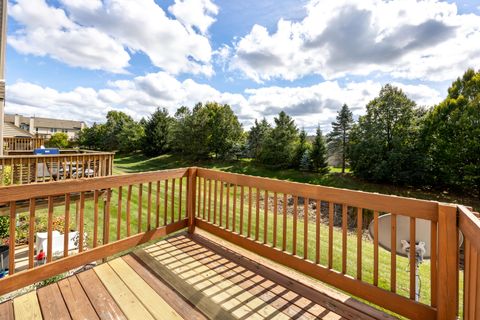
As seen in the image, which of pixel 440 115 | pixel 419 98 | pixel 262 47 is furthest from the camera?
Result: pixel 419 98

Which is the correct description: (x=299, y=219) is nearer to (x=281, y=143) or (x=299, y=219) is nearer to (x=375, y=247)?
(x=375, y=247)

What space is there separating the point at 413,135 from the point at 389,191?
13.6 feet

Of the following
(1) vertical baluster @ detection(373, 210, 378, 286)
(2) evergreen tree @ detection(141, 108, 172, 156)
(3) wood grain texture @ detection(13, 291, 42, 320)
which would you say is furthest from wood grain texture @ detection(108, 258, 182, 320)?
(2) evergreen tree @ detection(141, 108, 172, 156)

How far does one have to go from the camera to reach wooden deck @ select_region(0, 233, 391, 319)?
190 centimetres

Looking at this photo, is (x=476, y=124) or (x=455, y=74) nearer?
(x=476, y=124)

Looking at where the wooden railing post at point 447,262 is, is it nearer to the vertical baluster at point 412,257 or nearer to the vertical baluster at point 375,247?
the vertical baluster at point 412,257

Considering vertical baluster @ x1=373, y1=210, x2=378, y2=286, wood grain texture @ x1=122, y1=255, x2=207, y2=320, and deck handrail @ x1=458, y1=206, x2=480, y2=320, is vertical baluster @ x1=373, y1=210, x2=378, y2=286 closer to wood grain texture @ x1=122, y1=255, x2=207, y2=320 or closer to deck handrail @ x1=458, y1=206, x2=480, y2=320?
deck handrail @ x1=458, y1=206, x2=480, y2=320

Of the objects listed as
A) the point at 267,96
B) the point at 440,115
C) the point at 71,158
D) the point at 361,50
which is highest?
the point at 267,96

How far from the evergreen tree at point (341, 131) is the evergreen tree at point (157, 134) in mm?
18475

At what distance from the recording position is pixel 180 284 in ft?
7.59

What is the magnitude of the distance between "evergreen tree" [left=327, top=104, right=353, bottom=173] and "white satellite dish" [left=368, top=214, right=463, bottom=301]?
65.2ft

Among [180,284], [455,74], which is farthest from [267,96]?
[180,284]

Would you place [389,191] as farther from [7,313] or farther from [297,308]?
[7,313]

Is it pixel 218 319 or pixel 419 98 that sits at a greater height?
pixel 419 98
